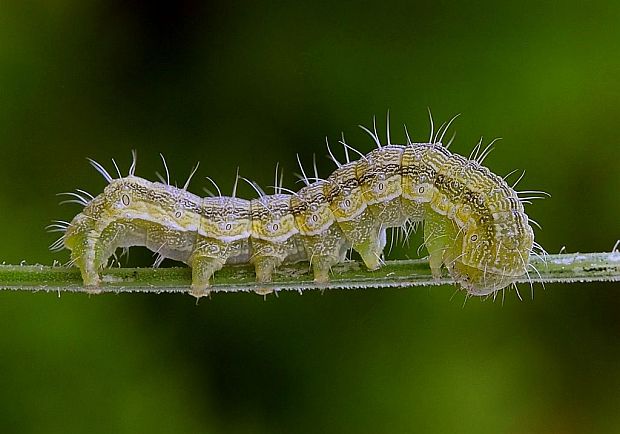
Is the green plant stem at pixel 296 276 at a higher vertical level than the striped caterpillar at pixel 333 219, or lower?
lower

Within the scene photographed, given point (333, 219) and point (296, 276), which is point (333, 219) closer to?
point (333, 219)

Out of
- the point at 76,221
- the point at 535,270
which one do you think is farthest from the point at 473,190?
the point at 76,221

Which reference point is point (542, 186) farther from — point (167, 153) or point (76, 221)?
point (76, 221)

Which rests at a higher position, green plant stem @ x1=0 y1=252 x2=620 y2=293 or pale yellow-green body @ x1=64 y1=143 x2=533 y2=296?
pale yellow-green body @ x1=64 y1=143 x2=533 y2=296

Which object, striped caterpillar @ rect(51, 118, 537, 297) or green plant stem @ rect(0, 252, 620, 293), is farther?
striped caterpillar @ rect(51, 118, 537, 297)

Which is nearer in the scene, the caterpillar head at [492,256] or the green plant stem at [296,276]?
the green plant stem at [296,276]

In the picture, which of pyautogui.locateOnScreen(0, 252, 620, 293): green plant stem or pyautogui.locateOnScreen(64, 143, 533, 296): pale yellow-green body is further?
pyautogui.locateOnScreen(64, 143, 533, 296): pale yellow-green body
